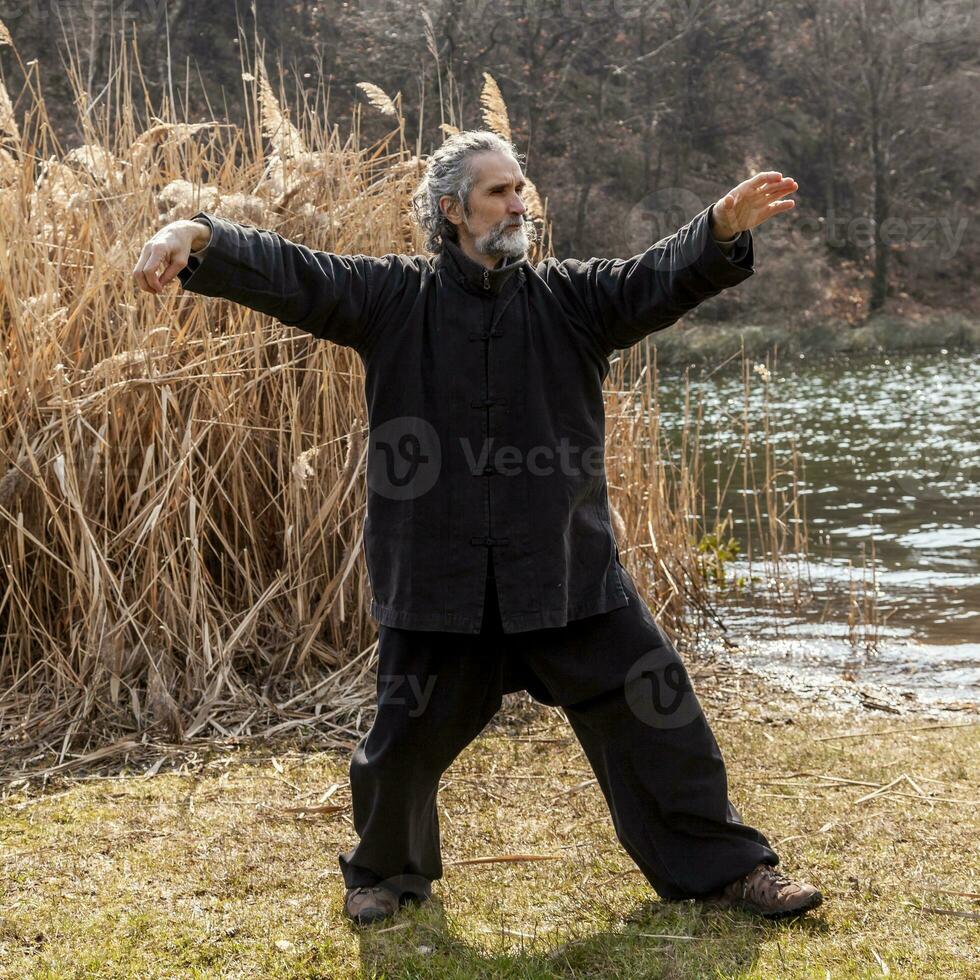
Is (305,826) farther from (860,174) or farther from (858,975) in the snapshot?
(860,174)

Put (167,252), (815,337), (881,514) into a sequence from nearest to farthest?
(167,252) → (881,514) → (815,337)

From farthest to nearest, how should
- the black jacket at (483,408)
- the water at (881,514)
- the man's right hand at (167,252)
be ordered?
the water at (881,514) → the black jacket at (483,408) → the man's right hand at (167,252)

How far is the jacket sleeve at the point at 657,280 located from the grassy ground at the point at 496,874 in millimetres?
1212

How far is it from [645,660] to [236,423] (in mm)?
2061

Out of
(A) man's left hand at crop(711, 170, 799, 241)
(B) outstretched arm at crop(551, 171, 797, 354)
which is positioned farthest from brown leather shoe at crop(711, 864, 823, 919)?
(A) man's left hand at crop(711, 170, 799, 241)

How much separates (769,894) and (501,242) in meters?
1.43

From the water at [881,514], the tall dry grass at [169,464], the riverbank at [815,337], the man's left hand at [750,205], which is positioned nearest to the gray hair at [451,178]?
the man's left hand at [750,205]

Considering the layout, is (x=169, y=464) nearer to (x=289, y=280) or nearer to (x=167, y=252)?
(x=289, y=280)

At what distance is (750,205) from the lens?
237 cm

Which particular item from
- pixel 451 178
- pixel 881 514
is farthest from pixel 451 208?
pixel 881 514

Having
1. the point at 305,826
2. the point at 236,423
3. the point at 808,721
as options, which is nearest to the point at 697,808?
the point at 305,826

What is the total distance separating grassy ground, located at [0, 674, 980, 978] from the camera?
2459 millimetres

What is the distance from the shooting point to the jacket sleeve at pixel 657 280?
2.45 meters

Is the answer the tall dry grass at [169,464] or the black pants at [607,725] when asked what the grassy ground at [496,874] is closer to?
the black pants at [607,725]
